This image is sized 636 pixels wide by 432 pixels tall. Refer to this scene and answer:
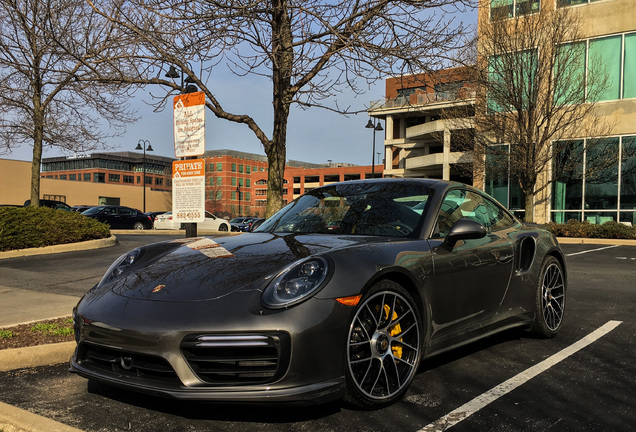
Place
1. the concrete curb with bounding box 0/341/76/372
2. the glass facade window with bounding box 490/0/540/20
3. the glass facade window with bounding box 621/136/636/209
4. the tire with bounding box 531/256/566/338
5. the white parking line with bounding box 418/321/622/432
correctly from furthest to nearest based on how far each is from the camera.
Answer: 1. the glass facade window with bounding box 621/136/636/209
2. the glass facade window with bounding box 490/0/540/20
3. the tire with bounding box 531/256/566/338
4. the concrete curb with bounding box 0/341/76/372
5. the white parking line with bounding box 418/321/622/432

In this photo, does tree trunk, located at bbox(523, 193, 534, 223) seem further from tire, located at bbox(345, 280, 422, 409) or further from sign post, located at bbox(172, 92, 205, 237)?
tire, located at bbox(345, 280, 422, 409)

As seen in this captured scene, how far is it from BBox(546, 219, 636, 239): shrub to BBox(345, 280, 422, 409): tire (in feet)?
64.7

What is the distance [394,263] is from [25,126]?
16613 millimetres

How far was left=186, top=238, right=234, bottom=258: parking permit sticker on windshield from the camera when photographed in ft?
11.4

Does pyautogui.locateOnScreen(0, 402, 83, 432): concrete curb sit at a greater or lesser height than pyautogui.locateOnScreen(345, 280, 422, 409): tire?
lesser

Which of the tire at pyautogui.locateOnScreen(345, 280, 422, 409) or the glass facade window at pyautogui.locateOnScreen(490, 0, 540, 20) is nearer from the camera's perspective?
the tire at pyautogui.locateOnScreen(345, 280, 422, 409)

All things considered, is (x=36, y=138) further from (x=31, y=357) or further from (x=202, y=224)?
(x=202, y=224)

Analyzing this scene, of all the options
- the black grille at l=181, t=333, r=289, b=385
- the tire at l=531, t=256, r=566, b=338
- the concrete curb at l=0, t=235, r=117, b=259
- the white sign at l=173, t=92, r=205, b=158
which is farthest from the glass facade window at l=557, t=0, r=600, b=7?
the black grille at l=181, t=333, r=289, b=385

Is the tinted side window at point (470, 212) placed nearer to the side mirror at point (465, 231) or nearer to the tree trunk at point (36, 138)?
the side mirror at point (465, 231)

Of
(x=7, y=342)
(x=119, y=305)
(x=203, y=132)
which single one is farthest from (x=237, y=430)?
(x=203, y=132)

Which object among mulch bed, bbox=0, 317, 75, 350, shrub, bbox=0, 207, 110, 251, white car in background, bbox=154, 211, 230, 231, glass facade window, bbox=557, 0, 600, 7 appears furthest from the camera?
white car in background, bbox=154, 211, 230, 231

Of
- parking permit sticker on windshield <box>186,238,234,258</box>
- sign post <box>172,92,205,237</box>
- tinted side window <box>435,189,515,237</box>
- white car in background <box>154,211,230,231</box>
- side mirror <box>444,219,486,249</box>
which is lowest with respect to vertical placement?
white car in background <box>154,211,230,231</box>

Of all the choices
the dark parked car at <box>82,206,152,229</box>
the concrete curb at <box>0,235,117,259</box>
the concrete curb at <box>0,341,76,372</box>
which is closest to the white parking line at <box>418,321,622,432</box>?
the concrete curb at <box>0,341,76,372</box>

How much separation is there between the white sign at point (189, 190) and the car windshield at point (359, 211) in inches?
66.4
